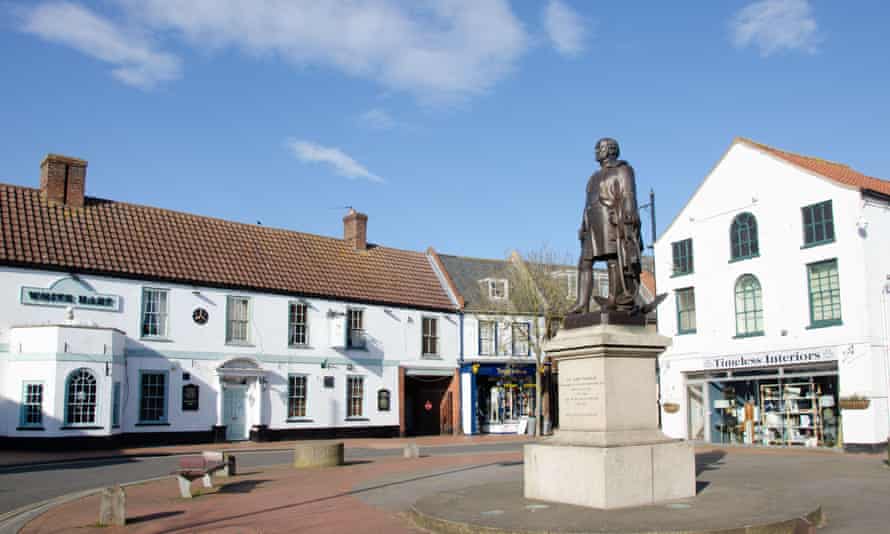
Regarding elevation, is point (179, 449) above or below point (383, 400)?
below

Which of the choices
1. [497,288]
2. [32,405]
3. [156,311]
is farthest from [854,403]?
[32,405]

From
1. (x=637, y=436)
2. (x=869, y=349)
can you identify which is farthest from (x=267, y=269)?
(x=637, y=436)

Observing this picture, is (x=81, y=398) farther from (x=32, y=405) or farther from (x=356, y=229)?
(x=356, y=229)

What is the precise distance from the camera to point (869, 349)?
73.3 feet

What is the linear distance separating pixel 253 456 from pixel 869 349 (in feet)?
59.9

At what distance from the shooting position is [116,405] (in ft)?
89.2

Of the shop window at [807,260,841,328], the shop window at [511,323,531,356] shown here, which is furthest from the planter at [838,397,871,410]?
the shop window at [511,323,531,356]

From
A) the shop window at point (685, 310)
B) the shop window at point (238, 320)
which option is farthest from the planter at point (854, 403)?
the shop window at point (238, 320)

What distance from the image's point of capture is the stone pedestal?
394 inches

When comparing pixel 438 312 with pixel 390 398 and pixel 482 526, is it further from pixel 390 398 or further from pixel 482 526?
pixel 482 526

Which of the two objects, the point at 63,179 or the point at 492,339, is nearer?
the point at 63,179

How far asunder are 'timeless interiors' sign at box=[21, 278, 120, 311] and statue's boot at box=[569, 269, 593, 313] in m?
21.3

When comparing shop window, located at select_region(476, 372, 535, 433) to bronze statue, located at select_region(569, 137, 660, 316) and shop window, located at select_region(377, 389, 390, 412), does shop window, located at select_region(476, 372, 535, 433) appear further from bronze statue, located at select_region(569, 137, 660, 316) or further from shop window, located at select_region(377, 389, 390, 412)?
bronze statue, located at select_region(569, 137, 660, 316)

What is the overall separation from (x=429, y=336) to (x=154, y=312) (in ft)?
42.8
